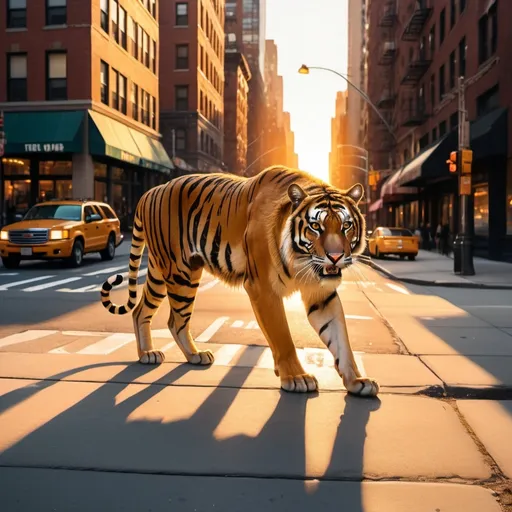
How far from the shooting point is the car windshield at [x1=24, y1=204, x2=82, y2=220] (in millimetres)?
20734

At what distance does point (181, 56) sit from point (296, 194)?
186ft

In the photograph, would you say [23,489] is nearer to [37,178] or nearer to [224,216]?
[224,216]

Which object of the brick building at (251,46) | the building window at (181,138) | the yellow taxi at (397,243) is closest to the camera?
the yellow taxi at (397,243)

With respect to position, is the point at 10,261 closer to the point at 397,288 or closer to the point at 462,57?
the point at 397,288

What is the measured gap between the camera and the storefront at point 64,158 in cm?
3241

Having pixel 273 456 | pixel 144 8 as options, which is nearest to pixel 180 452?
pixel 273 456

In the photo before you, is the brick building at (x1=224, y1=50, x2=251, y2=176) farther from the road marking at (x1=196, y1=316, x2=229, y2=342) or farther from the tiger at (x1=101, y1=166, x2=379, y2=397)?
the tiger at (x1=101, y1=166, x2=379, y2=397)

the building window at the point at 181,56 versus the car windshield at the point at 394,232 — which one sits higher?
the building window at the point at 181,56

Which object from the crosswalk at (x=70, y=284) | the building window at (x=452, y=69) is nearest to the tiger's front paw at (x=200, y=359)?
the crosswalk at (x=70, y=284)

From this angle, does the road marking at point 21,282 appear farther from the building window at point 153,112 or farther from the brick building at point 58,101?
the building window at point 153,112

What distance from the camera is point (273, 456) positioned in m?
3.81

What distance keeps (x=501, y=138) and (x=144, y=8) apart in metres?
29.0

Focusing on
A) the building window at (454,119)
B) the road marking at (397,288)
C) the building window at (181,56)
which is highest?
the building window at (181,56)

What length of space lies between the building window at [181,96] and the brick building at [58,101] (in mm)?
20722
